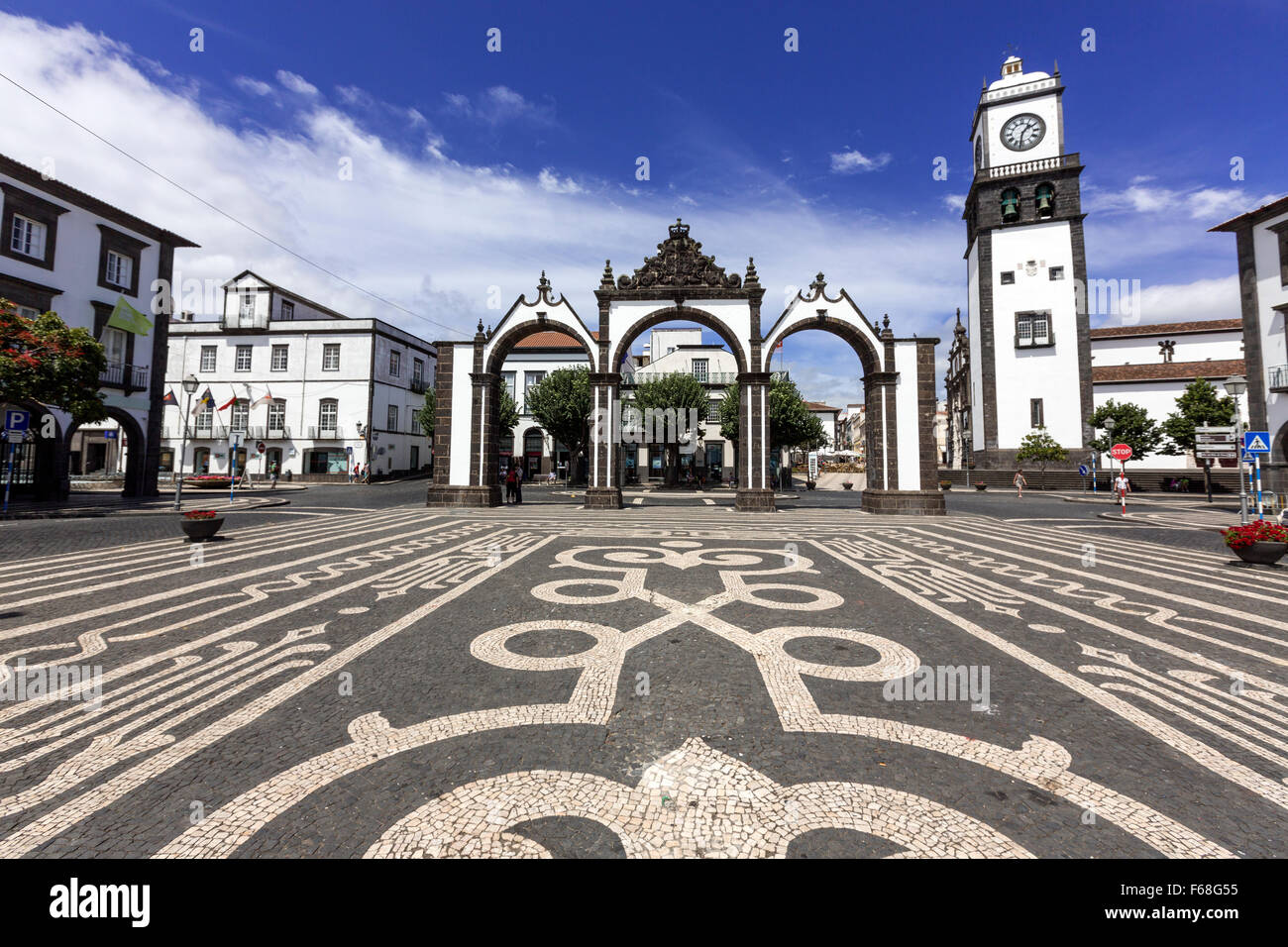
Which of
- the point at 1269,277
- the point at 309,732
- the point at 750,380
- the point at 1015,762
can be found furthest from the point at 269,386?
the point at 1269,277

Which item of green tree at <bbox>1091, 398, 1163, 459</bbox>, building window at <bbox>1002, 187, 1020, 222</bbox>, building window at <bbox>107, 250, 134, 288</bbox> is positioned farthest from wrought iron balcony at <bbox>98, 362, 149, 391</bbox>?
building window at <bbox>1002, 187, 1020, 222</bbox>

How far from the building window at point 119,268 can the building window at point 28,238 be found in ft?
6.91

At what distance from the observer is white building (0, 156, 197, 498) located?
730 inches

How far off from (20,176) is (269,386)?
22.6 meters

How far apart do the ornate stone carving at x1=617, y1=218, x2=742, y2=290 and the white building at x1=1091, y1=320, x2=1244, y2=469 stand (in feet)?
118

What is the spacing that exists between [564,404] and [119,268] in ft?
75.9

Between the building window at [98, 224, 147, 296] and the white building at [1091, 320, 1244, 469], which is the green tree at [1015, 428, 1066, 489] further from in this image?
the building window at [98, 224, 147, 296]

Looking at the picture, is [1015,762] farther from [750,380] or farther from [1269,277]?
[1269,277]

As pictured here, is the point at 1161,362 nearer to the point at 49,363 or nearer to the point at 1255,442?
the point at 1255,442

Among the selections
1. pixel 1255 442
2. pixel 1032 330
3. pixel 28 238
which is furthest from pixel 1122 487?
pixel 28 238

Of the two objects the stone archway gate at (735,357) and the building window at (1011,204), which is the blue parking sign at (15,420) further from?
the building window at (1011,204)

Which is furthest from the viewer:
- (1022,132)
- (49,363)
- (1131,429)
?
(1022,132)

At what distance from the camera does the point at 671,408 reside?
3841 cm
